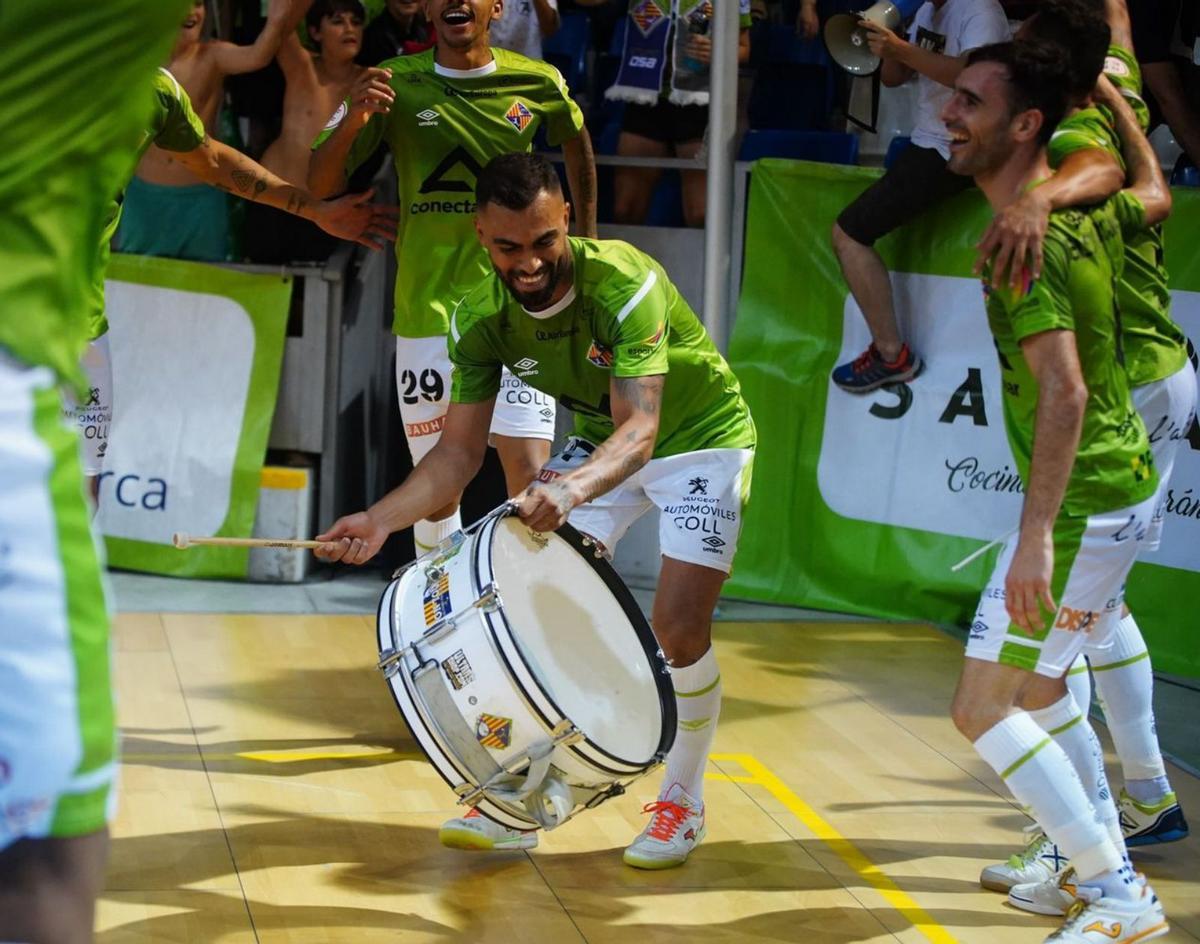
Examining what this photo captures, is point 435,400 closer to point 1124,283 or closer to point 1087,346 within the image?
Answer: point 1124,283

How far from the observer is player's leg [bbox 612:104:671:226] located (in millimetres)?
8398

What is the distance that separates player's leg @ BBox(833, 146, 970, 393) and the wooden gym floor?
56.1 inches

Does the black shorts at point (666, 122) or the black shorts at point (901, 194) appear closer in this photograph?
the black shorts at point (901, 194)

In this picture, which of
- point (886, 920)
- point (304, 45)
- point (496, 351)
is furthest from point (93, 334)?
point (304, 45)

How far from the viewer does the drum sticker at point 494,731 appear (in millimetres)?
3879

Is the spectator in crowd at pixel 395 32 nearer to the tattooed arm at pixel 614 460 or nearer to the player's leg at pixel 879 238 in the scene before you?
the player's leg at pixel 879 238

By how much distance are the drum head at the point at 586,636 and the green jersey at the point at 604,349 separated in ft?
1.69

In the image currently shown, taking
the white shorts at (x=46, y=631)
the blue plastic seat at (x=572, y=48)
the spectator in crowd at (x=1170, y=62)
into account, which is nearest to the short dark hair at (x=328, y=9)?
the blue plastic seat at (x=572, y=48)

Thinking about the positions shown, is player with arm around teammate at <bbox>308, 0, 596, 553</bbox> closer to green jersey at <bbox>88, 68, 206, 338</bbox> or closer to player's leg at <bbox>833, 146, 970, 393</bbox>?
green jersey at <bbox>88, 68, 206, 338</bbox>

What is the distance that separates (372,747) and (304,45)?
3925 millimetres

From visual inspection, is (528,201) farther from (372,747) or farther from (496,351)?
(372,747)

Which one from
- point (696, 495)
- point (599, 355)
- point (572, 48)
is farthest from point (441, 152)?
point (572, 48)

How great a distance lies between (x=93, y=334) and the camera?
16.9ft

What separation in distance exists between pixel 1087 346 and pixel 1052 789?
102 cm
